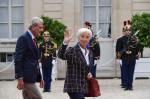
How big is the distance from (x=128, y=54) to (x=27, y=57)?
7.26 metres

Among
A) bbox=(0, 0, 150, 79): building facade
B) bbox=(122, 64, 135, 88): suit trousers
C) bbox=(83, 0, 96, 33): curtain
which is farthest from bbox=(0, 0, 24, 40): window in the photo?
bbox=(122, 64, 135, 88): suit trousers

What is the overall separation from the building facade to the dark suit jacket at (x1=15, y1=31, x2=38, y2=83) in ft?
37.3

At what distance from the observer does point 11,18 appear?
18.8 m

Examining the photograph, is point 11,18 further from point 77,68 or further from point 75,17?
point 77,68

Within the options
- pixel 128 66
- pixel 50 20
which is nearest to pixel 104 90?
pixel 128 66

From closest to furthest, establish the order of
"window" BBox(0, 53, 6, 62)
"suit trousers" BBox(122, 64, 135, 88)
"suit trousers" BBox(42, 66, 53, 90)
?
"suit trousers" BBox(42, 66, 53, 90) → "suit trousers" BBox(122, 64, 135, 88) → "window" BBox(0, 53, 6, 62)

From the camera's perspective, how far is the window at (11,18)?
18.7 m

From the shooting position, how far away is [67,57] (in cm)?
686

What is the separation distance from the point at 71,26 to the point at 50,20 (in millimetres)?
1682

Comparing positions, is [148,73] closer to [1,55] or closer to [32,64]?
[1,55]

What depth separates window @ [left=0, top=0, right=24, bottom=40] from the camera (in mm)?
18734

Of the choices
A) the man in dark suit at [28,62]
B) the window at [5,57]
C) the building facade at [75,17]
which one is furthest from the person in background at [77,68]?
the window at [5,57]

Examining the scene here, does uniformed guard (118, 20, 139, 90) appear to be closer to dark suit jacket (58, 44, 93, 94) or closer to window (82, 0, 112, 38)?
window (82, 0, 112, 38)

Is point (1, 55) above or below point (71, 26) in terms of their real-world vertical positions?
below
